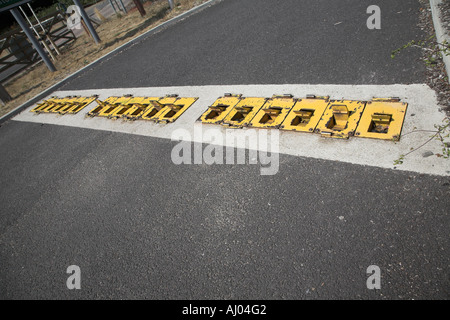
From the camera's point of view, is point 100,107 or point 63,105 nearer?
point 100,107

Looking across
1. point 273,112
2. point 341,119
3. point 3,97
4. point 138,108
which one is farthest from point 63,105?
point 341,119

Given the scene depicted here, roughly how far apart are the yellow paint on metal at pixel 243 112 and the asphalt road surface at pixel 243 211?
0.62m


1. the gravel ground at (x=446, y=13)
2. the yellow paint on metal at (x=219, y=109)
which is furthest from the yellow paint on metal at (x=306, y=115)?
the gravel ground at (x=446, y=13)

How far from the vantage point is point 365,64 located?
155 inches

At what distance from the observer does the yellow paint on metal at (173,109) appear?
4.66m

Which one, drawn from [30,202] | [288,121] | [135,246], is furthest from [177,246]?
[30,202]

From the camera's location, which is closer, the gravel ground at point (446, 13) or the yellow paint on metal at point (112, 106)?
the gravel ground at point (446, 13)

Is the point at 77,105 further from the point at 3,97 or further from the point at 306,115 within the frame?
the point at 306,115

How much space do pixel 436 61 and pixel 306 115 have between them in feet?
5.23

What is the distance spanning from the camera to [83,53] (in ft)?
35.7

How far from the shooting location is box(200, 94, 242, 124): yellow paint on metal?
→ 4.18m

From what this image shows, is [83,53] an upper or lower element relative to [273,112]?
upper

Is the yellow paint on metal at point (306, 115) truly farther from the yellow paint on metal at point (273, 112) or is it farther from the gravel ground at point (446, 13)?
the gravel ground at point (446, 13)
